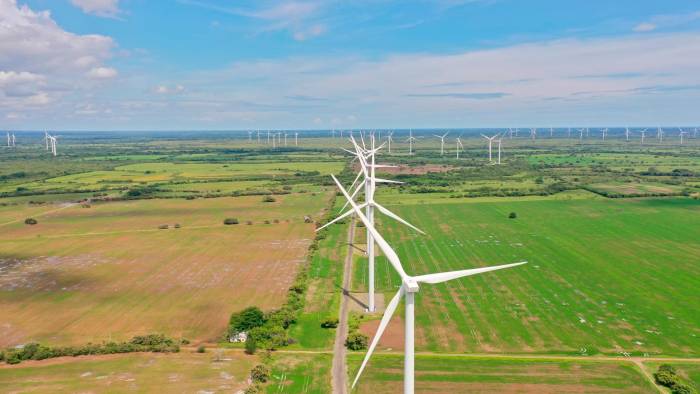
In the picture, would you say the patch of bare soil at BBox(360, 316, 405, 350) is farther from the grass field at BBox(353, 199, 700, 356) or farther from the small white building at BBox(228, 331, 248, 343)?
the small white building at BBox(228, 331, 248, 343)

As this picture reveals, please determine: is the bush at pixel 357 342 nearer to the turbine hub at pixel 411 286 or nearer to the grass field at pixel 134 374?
the grass field at pixel 134 374

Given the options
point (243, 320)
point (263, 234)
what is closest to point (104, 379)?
point (243, 320)

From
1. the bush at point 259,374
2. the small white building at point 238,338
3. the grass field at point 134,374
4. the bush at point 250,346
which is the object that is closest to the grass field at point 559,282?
the bush at point 250,346

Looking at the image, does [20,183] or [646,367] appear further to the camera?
[20,183]

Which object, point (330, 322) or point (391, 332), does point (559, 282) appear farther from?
point (330, 322)

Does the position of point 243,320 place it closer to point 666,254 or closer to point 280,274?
point 280,274

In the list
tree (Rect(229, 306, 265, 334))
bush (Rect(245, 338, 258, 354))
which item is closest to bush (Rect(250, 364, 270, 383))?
bush (Rect(245, 338, 258, 354))

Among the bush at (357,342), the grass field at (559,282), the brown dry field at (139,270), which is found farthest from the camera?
the brown dry field at (139,270)
